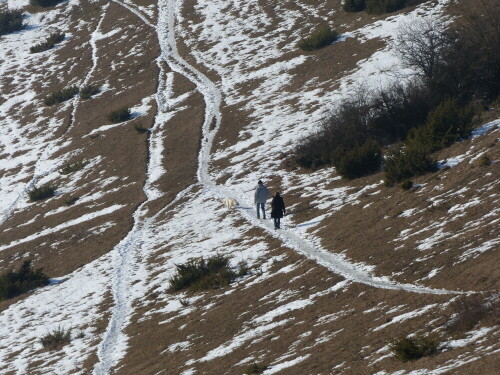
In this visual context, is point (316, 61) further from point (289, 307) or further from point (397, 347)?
point (397, 347)

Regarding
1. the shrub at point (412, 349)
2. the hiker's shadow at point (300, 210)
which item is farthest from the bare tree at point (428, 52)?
the shrub at point (412, 349)

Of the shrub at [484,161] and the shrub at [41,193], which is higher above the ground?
the shrub at [41,193]

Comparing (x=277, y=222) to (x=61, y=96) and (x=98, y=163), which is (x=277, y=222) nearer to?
(x=98, y=163)

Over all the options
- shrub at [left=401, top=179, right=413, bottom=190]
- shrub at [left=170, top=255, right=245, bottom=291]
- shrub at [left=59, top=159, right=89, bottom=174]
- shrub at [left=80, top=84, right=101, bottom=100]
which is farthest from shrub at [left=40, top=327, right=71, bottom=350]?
shrub at [left=80, top=84, right=101, bottom=100]

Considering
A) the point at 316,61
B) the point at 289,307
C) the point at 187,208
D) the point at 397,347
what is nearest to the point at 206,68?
the point at 316,61

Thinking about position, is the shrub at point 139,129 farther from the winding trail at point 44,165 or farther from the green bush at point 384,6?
the green bush at point 384,6

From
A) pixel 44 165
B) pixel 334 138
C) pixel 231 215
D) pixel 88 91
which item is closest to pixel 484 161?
pixel 231 215

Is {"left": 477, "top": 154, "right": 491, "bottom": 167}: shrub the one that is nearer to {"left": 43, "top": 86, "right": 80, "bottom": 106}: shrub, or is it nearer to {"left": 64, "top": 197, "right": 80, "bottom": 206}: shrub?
{"left": 64, "top": 197, "right": 80, "bottom": 206}: shrub
